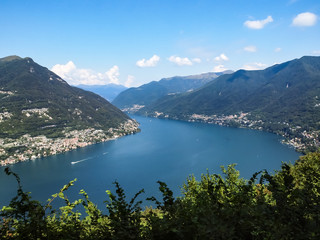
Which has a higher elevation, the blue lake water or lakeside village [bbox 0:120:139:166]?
lakeside village [bbox 0:120:139:166]

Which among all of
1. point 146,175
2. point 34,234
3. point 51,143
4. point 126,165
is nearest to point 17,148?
point 51,143

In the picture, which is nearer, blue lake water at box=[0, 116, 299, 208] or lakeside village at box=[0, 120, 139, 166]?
blue lake water at box=[0, 116, 299, 208]

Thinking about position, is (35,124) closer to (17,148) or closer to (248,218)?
(17,148)

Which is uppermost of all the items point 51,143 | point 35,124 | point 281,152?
point 35,124

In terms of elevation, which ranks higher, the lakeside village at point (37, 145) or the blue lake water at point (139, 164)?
the lakeside village at point (37, 145)

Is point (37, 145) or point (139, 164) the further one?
point (37, 145)

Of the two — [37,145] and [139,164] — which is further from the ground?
[37,145]

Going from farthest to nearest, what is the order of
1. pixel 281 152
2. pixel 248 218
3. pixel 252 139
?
pixel 252 139, pixel 281 152, pixel 248 218

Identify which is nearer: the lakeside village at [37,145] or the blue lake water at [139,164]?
the blue lake water at [139,164]
